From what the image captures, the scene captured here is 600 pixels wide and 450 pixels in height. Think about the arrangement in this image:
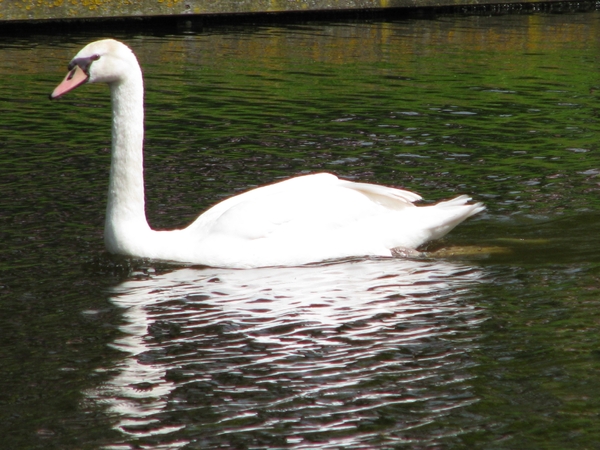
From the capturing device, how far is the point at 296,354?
17.8ft

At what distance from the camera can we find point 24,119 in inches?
480

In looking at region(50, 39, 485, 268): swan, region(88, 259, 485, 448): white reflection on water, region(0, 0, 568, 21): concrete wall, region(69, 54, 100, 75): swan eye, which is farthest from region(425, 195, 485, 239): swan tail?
region(0, 0, 568, 21): concrete wall

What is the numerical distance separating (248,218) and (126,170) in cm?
103

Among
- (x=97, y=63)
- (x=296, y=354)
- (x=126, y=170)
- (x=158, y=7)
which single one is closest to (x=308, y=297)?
(x=296, y=354)

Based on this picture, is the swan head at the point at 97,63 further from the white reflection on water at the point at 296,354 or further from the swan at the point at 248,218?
the white reflection on water at the point at 296,354

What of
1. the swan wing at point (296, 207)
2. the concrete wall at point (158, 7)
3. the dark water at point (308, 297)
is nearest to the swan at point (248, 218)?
the swan wing at point (296, 207)

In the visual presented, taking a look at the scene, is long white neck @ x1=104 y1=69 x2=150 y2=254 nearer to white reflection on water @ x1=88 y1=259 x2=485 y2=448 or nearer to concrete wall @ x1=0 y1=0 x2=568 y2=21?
white reflection on water @ x1=88 y1=259 x2=485 y2=448

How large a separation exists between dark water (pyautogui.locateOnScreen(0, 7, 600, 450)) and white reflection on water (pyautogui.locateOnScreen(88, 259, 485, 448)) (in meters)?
0.02

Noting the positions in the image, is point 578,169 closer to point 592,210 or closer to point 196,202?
point 592,210

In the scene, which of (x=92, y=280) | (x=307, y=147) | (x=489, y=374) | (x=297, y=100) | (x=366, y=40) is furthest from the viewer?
(x=366, y=40)

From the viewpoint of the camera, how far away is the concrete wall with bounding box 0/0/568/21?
19141 millimetres

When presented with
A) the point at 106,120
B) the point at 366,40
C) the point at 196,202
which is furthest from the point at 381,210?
the point at 366,40

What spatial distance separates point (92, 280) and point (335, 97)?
779 centimetres

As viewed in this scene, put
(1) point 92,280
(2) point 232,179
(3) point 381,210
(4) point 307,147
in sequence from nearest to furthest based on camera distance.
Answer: (1) point 92,280
(3) point 381,210
(2) point 232,179
(4) point 307,147
